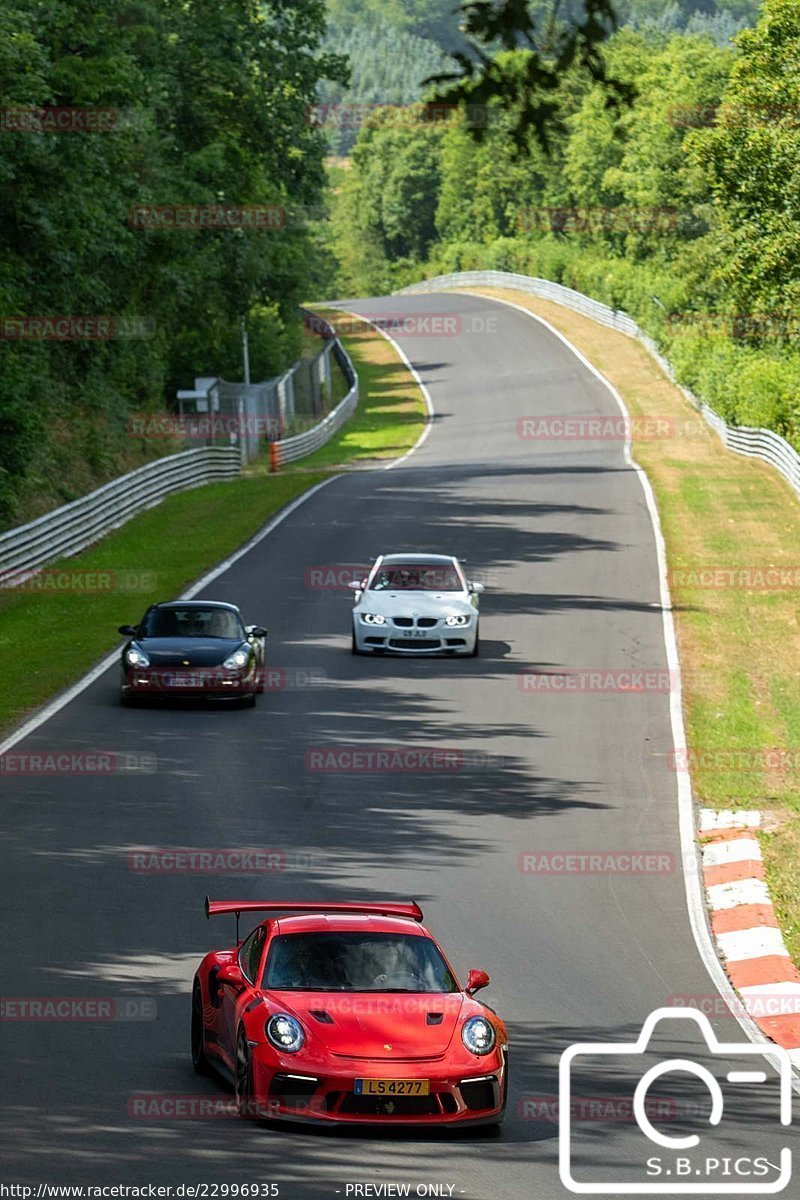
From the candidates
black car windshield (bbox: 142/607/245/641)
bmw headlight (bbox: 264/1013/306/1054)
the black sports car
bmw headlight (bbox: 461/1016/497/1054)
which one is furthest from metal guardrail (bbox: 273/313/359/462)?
bmw headlight (bbox: 264/1013/306/1054)

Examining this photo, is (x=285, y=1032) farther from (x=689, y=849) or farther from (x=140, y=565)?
(x=140, y=565)

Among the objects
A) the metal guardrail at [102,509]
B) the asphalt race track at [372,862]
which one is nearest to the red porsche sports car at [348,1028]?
the asphalt race track at [372,862]

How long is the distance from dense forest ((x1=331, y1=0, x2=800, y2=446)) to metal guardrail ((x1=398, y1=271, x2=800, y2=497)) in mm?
751

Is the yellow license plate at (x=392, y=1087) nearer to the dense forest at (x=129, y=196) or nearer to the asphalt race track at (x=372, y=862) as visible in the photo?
the asphalt race track at (x=372, y=862)

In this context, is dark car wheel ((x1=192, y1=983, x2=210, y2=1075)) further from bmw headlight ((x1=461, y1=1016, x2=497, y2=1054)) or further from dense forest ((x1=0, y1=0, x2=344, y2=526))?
dense forest ((x1=0, y1=0, x2=344, y2=526))

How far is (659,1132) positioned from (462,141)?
14531 cm

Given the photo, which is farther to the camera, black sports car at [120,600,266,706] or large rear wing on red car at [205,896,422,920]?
black sports car at [120,600,266,706]

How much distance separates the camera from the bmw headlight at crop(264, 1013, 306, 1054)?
938 cm

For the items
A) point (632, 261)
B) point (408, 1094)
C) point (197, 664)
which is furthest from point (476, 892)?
point (632, 261)

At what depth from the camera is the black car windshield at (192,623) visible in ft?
80.5

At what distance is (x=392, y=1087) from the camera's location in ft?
30.3

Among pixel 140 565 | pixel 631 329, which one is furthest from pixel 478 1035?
pixel 631 329

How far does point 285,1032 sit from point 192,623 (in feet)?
51.5

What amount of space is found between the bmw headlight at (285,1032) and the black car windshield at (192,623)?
15.1m
